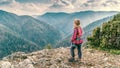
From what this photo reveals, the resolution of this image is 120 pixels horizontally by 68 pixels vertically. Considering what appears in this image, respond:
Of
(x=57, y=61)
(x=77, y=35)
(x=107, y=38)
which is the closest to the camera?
(x=77, y=35)

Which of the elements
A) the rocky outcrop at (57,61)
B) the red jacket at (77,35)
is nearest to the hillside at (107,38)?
the rocky outcrop at (57,61)

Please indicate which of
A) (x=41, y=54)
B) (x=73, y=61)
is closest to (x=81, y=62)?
(x=73, y=61)

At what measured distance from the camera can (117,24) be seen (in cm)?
4072

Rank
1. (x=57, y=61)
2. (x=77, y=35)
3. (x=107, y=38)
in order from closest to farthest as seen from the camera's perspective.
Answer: (x=77, y=35) → (x=57, y=61) → (x=107, y=38)

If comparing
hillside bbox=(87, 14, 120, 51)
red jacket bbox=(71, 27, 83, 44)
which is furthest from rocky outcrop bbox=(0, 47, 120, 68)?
hillside bbox=(87, 14, 120, 51)

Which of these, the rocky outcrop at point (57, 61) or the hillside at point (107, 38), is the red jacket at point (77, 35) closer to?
the rocky outcrop at point (57, 61)

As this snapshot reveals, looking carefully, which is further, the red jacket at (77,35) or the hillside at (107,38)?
the hillside at (107,38)

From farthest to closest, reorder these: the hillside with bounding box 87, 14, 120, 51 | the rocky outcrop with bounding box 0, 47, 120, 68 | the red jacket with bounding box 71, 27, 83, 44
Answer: the hillside with bounding box 87, 14, 120, 51 < the red jacket with bounding box 71, 27, 83, 44 < the rocky outcrop with bounding box 0, 47, 120, 68

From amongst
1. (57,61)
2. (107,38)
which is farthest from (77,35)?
(107,38)

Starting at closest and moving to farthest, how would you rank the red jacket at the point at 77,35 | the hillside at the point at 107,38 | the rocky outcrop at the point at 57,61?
the rocky outcrop at the point at 57,61
the red jacket at the point at 77,35
the hillside at the point at 107,38

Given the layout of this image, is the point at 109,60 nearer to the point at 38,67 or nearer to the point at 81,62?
the point at 81,62

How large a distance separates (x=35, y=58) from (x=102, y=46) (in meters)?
10.4

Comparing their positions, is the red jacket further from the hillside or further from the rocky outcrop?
the hillside

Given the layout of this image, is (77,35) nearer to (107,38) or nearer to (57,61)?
(57,61)
